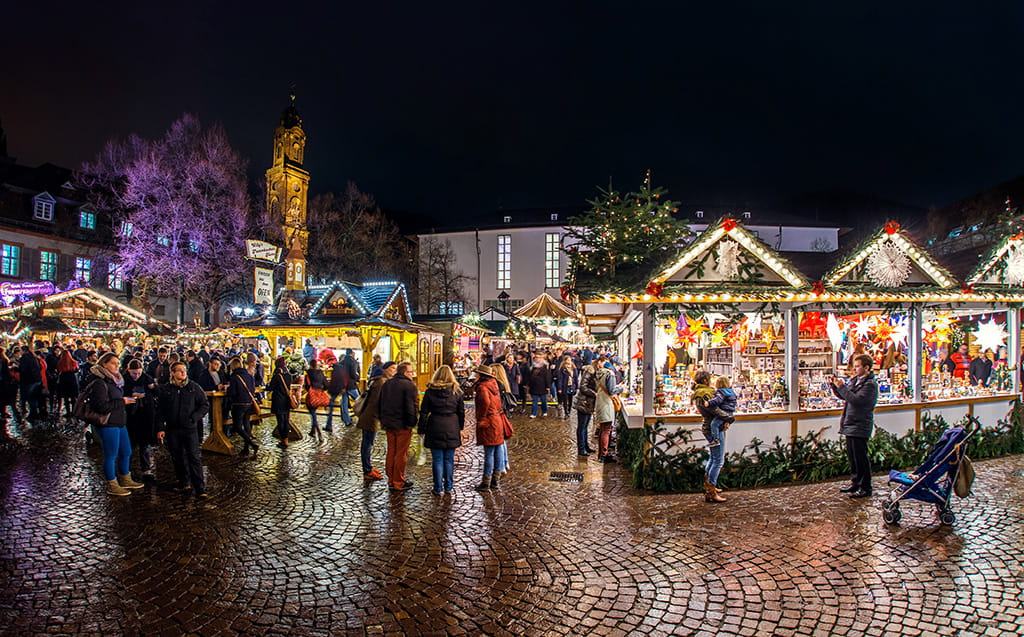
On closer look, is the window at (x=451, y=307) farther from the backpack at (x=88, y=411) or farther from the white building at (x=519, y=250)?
the backpack at (x=88, y=411)

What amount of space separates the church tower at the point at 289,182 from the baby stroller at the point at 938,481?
3081 cm

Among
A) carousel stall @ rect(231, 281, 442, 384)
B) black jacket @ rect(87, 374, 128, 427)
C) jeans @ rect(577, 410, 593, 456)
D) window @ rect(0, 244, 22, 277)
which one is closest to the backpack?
black jacket @ rect(87, 374, 128, 427)

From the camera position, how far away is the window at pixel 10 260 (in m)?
31.4

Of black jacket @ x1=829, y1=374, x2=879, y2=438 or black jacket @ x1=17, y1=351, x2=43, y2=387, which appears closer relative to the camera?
black jacket @ x1=829, y1=374, x2=879, y2=438

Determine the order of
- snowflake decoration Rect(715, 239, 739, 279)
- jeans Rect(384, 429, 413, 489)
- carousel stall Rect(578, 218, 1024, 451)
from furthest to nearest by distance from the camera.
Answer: snowflake decoration Rect(715, 239, 739, 279) < carousel stall Rect(578, 218, 1024, 451) < jeans Rect(384, 429, 413, 489)

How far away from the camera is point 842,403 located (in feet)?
28.0

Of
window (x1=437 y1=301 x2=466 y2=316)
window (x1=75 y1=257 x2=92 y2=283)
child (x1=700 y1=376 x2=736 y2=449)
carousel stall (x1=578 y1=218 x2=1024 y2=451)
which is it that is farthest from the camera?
window (x1=437 y1=301 x2=466 y2=316)

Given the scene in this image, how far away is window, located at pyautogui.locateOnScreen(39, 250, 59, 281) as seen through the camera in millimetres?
33094

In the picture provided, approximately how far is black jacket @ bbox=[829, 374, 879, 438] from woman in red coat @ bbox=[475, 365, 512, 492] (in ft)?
13.7

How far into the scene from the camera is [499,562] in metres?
5.14

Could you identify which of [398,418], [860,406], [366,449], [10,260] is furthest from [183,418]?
[10,260]

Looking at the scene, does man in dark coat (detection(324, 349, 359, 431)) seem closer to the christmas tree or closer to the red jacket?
the christmas tree

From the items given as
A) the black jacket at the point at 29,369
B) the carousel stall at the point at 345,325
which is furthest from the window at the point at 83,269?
the black jacket at the point at 29,369

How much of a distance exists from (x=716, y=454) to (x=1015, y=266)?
7492 mm
